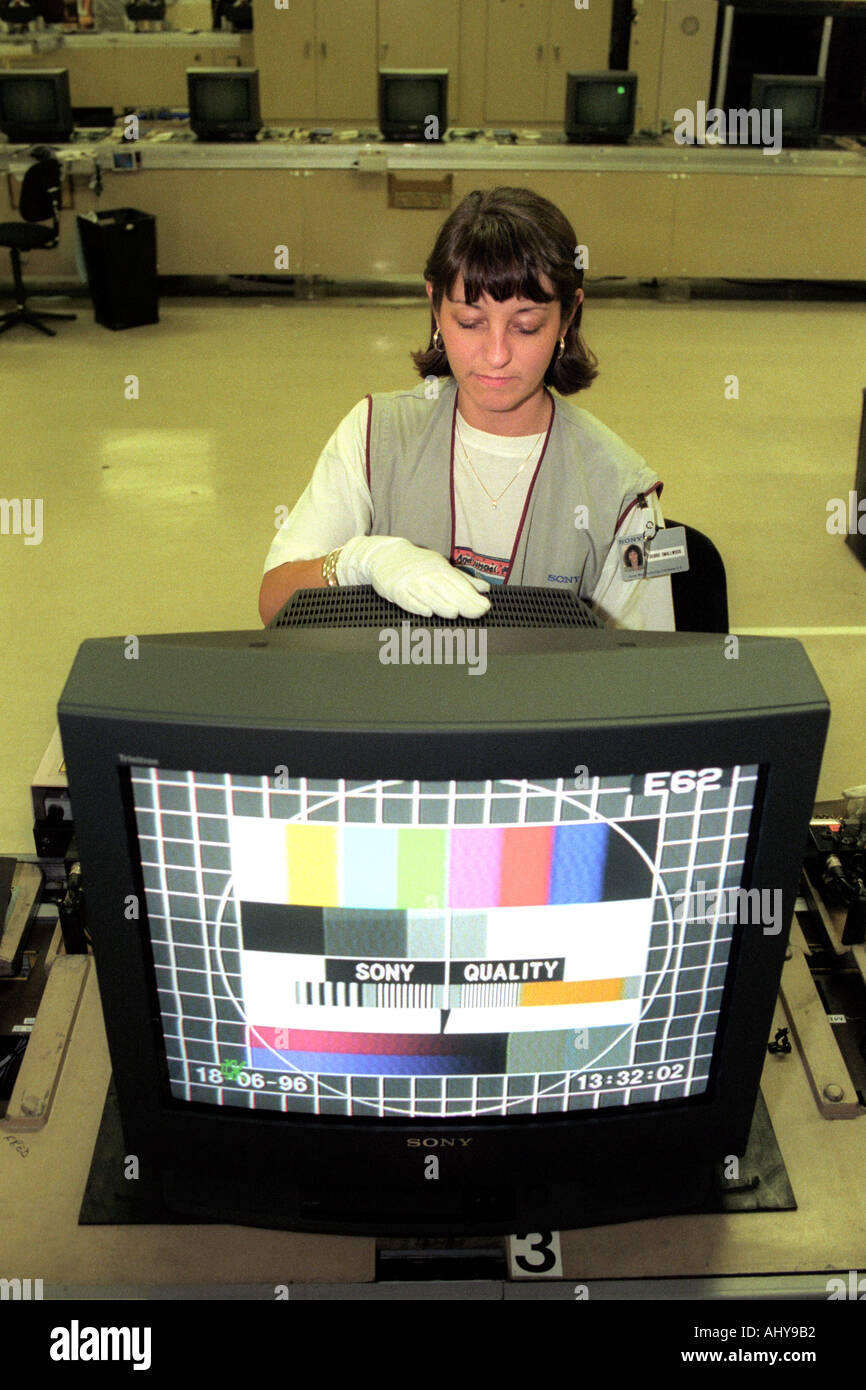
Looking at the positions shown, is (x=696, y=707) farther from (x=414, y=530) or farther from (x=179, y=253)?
(x=179, y=253)

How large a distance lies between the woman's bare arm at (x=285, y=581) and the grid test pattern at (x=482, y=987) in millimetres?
750

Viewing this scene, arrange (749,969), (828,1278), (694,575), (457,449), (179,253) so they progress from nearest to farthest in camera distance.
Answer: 1. (749,969)
2. (828,1278)
3. (457,449)
4. (694,575)
5. (179,253)

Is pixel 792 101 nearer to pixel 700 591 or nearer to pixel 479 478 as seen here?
pixel 700 591

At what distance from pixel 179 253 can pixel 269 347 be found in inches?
40.0

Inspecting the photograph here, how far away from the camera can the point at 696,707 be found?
36.8 inches

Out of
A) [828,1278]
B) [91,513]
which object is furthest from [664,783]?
[91,513]

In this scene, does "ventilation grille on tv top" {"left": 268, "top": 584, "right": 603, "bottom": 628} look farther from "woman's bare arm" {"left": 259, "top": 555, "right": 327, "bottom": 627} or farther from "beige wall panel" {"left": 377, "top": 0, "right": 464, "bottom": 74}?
"beige wall panel" {"left": 377, "top": 0, "right": 464, "bottom": 74}

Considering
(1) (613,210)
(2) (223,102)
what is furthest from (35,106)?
(1) (613,210)

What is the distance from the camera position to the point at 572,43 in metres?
8.16

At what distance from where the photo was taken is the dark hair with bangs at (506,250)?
1666mm

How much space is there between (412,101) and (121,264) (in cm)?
170

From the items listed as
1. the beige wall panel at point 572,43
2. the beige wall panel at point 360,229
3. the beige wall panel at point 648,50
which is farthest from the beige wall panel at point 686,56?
the beige wall panel at point 360,229

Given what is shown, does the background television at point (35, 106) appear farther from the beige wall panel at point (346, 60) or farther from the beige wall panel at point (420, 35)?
the beige wall panel at point (420, 35)
